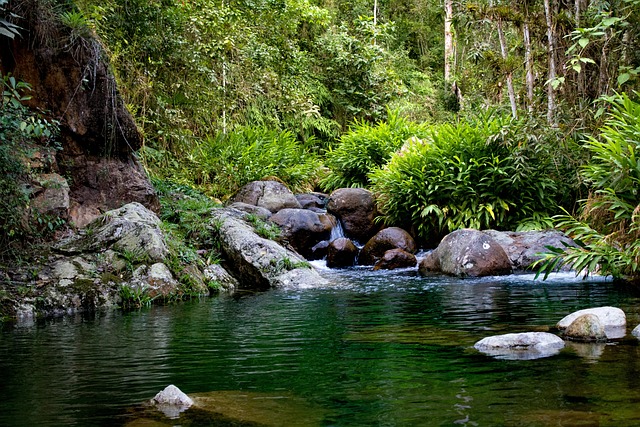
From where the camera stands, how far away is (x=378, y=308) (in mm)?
7305

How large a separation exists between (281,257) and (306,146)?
36.1ft

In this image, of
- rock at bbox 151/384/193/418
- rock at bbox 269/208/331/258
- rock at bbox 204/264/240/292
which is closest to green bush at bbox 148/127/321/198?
rock at bbox 269/208/331/258

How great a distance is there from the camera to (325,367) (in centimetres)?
431

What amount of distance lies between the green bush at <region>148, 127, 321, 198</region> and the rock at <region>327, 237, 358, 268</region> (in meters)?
3.62

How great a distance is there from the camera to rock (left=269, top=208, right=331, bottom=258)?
1327 centimetres

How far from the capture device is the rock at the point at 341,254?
12852 mm

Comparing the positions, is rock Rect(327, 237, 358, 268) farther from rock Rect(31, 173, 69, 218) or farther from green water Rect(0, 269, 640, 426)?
rock Rect(31, 173, 69, 218)

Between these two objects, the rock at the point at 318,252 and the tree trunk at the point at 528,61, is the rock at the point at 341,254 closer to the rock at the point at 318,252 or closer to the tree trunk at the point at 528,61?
the rock at the point at 318,252

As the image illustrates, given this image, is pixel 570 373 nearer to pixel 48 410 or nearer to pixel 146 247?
pixel 48 410

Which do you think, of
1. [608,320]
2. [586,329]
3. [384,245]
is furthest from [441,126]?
[586,329]

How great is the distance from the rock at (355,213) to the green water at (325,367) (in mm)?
6672

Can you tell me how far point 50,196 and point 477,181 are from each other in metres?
8.40

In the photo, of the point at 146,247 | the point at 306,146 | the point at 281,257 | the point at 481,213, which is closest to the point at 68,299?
the point at 146,247

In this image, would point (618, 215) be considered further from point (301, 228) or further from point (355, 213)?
point (355, 213)
